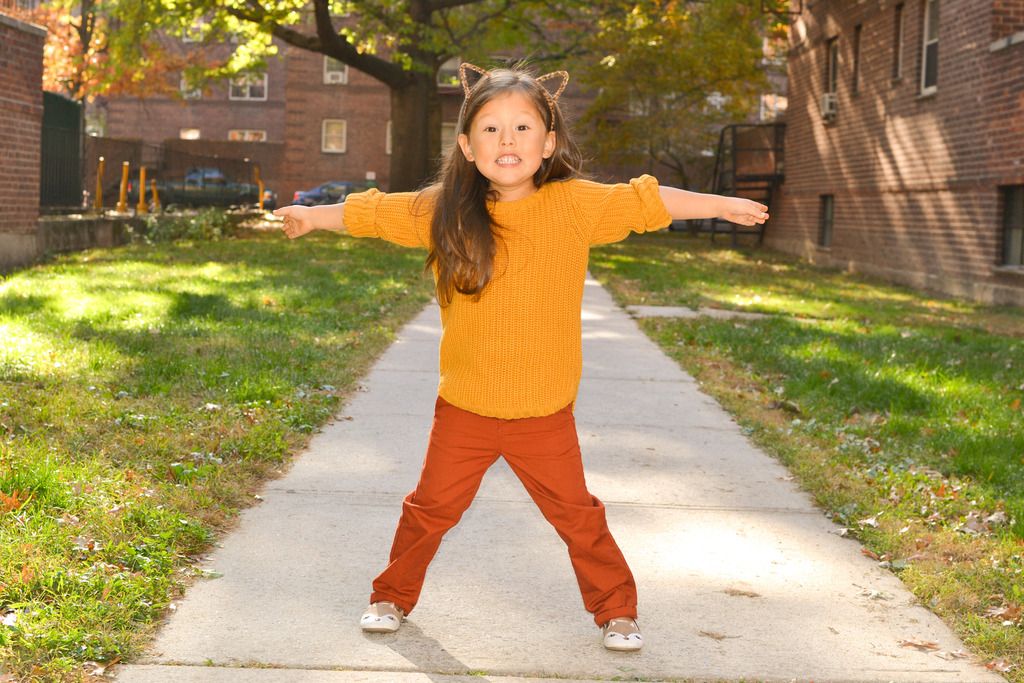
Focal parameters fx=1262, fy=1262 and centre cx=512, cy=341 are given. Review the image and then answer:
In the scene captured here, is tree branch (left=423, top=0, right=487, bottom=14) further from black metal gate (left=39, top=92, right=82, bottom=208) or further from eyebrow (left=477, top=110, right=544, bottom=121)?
eyebrow (left=477, top=110, right=544, bottom=121)

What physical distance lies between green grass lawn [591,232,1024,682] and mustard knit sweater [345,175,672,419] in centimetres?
158

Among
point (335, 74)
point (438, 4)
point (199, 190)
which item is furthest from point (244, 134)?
point (438, 4)

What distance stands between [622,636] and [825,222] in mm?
21617

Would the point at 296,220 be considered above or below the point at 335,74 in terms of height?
below

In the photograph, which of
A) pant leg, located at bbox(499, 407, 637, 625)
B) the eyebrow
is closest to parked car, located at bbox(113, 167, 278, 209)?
the eyebrow

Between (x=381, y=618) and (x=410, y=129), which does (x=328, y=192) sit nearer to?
(x=410, y=129)

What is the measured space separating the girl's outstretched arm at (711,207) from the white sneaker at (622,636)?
1.21 meters

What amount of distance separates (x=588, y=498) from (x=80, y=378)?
426 cm

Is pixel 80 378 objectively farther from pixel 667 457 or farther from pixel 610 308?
pixel 610 308

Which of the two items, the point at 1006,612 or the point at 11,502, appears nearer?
the point at 1006,612

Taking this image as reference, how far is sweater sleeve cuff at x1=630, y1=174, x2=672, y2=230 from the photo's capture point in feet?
12.0

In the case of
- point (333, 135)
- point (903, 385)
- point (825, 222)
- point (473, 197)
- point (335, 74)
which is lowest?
point (903, 385)

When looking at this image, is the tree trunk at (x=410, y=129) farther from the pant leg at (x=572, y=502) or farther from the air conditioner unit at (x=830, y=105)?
the pant leg at (x=572, y=502)

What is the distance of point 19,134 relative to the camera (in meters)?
14.2
